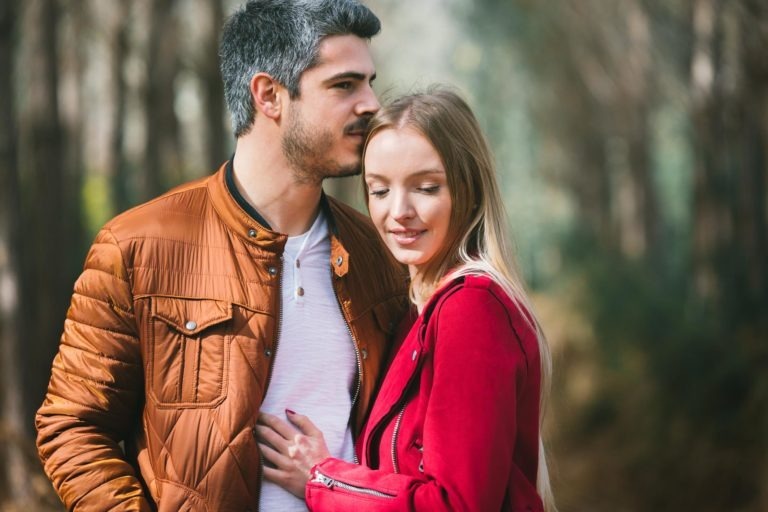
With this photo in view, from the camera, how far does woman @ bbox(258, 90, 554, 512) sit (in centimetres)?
256

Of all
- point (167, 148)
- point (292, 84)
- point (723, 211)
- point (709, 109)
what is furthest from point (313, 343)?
point (167, 148)

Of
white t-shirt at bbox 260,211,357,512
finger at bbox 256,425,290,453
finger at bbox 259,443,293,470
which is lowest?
finger at bbox 259,443,293,470

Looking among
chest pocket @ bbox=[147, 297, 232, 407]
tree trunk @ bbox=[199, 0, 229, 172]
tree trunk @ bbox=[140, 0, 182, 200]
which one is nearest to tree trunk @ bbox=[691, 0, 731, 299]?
tree trunk @ bbox=[199, 0, 229, 172]

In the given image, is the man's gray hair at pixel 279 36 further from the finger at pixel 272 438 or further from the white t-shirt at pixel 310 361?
the finger at pixel 272 438

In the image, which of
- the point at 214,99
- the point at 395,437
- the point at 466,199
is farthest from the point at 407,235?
the point at 214,99

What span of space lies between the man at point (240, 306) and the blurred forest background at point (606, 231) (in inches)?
12.2

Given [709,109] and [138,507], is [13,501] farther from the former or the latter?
[709,109]

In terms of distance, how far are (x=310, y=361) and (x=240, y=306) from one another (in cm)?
29

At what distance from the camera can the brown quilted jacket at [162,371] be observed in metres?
2.79

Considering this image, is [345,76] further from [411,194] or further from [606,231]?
[606,231]

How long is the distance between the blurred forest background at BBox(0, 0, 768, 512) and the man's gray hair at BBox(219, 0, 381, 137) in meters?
0.27

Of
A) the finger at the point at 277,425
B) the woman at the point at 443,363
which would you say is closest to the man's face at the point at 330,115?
the woman at the point at 443,363

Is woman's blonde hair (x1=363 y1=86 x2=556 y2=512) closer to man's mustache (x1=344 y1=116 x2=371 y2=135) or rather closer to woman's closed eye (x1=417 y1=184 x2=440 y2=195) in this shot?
woman's closed eye (x1=417 y1=184 x2=440 y2=195)

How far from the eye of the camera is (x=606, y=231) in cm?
1864
